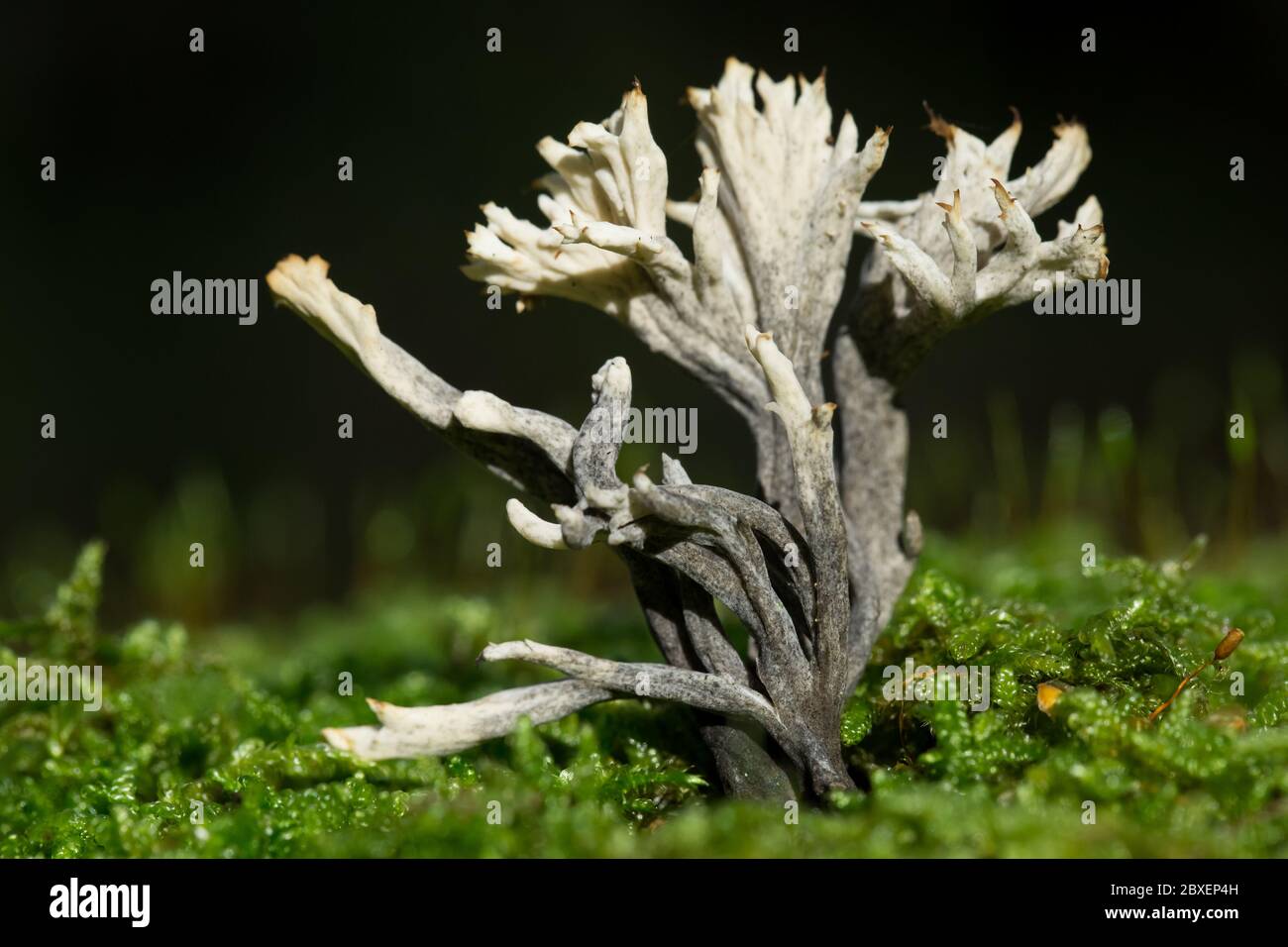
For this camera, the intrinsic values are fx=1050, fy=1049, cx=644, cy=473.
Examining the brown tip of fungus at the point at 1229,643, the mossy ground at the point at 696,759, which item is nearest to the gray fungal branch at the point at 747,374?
the mossy ground at the point at 696,759

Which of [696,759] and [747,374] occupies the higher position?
[747,374]

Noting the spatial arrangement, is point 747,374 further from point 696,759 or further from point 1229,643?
point 1229,643

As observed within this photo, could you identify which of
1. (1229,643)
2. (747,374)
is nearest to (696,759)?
(747,374)

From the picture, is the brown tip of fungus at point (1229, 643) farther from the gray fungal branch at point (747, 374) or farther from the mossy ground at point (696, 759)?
the gray fungal branch at point (747, 374)

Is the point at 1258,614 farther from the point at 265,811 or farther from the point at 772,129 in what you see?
the point at 265,811

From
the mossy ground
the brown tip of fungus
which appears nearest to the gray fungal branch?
the mossy ground

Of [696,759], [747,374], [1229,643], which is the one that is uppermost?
[747,374]
